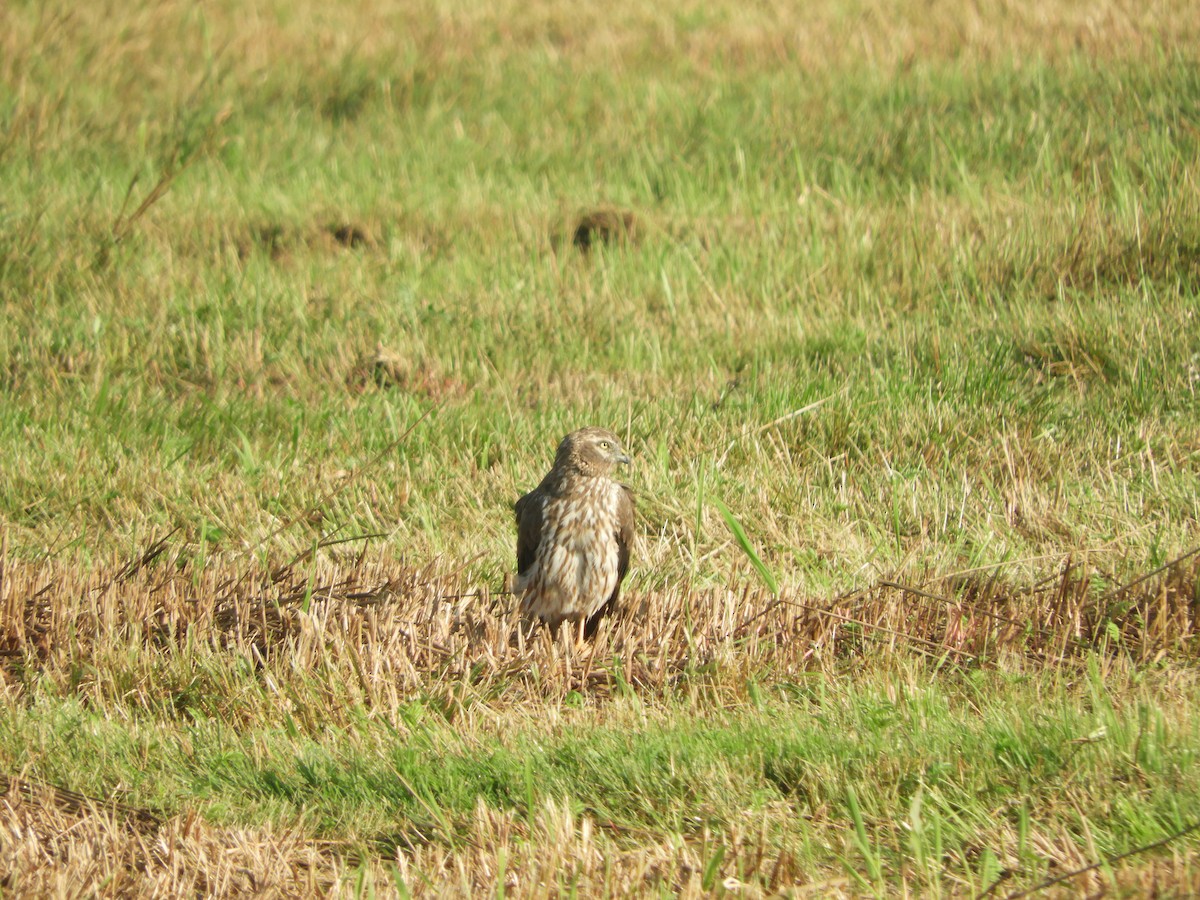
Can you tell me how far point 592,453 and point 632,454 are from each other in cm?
86

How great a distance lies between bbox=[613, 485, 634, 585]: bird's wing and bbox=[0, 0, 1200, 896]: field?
14cm

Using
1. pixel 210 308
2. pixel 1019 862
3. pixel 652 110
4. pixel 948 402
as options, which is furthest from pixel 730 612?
pixel 652 110

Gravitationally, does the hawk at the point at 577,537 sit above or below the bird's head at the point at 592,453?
below

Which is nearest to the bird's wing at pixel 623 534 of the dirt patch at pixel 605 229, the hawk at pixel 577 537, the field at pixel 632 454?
the hawk at pixel 577 537

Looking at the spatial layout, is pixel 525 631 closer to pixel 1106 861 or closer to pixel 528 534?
pixel 528 534

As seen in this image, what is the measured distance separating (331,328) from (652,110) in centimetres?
367

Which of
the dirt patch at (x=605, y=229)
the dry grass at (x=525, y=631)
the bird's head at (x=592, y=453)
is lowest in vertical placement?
the dry grass at (x=525, y=631)

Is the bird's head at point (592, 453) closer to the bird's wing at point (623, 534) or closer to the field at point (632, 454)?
the bird's wing at point (623, 534)

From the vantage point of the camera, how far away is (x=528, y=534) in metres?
5.01

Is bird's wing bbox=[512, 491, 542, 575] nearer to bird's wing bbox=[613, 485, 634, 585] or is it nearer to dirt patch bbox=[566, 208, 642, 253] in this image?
bird's wing bbox=[613, 485, 634, 585]

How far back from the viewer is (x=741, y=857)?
329 centimetres

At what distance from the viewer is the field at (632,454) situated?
3506mm

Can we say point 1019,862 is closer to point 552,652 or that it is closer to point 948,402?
point 552,652

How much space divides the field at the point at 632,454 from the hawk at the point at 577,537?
0.22m
